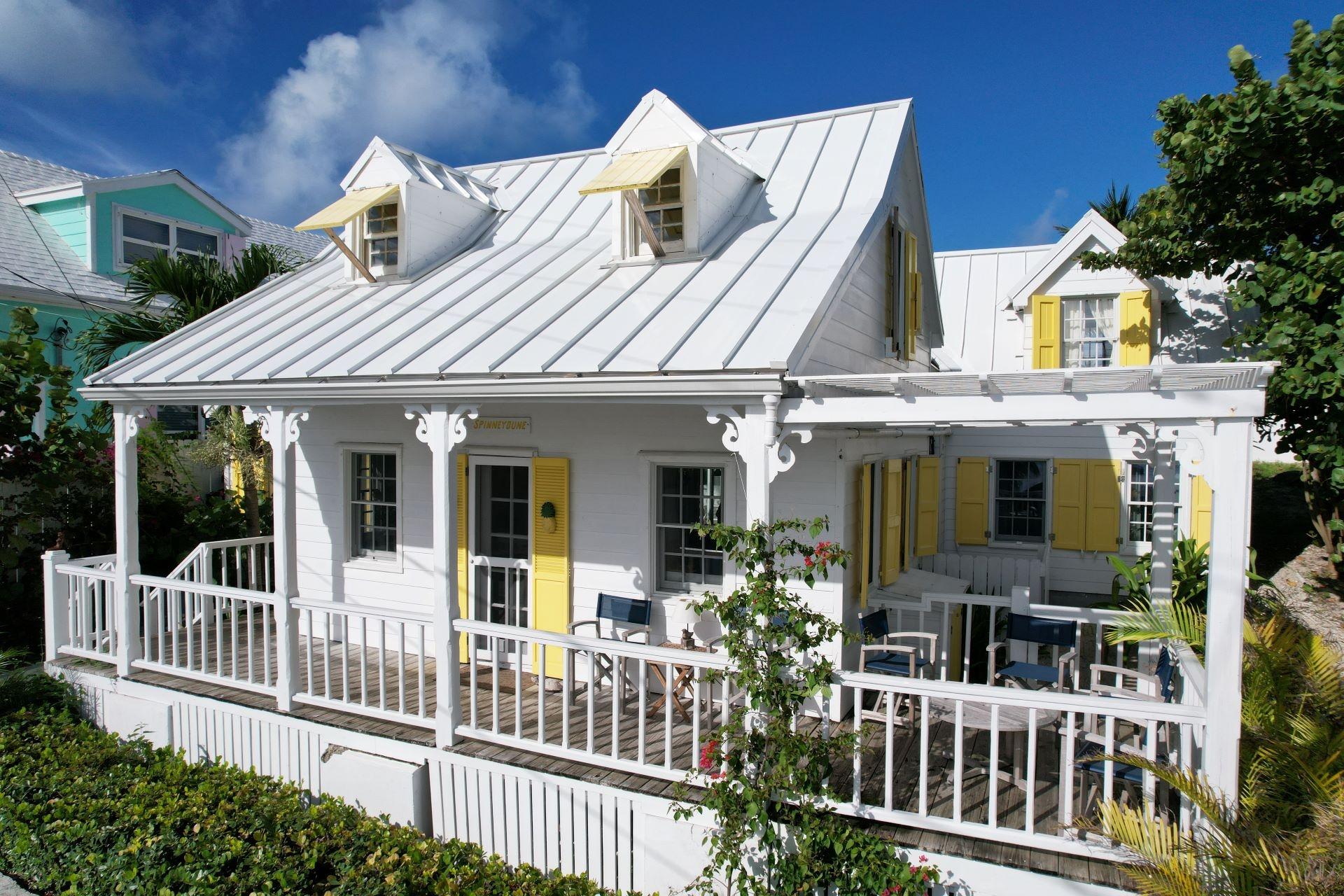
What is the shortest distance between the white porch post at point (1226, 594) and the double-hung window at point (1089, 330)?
9680mm

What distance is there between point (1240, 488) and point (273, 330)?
8885 mm

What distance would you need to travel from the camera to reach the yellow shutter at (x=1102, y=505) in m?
12.8

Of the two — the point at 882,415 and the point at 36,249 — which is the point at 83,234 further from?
the point at 882,415

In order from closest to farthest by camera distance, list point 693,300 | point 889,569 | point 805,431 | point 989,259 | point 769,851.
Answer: point 769,851 < point 805,431 < point 693,300 < point 889,569 < point 989,259

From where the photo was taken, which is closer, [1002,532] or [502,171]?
[502,171]

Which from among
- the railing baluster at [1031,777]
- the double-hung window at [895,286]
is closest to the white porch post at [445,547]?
the railing baluster at [1031,777]

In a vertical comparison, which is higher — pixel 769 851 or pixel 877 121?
pixel 877 121

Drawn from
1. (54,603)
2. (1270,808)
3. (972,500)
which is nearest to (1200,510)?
(972,500)

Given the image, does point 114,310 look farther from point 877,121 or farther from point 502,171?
point 877,121

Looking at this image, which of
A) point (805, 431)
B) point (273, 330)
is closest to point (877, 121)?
point (805, 431)

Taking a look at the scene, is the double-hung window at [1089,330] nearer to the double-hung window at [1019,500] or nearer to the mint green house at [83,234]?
the double-hung window at [1019,500]

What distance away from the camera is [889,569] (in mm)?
8617

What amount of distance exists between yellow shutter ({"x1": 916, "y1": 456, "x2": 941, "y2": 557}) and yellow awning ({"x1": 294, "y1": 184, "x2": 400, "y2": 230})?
298 inches

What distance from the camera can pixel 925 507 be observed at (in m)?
10.6
